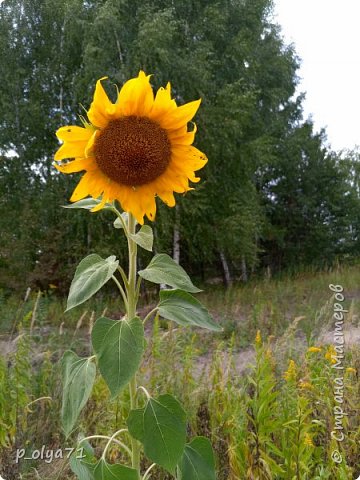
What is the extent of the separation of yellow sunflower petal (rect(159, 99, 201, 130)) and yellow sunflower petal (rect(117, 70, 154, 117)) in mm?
40

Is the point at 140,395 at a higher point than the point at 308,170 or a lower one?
lower

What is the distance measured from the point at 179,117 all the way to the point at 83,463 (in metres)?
0.71

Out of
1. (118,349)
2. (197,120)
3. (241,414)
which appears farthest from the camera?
(197,120)

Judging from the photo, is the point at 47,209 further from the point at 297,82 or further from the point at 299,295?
the point at 297,82

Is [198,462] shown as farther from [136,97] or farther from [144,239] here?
[136,97]

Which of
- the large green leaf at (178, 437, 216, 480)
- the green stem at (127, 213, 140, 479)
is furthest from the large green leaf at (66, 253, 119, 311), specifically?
the large green leaf at (178, 437, 216, 480)

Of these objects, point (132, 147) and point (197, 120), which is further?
Answer: point (197, 120)

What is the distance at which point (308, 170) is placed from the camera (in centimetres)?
1184

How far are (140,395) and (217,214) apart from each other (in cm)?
687

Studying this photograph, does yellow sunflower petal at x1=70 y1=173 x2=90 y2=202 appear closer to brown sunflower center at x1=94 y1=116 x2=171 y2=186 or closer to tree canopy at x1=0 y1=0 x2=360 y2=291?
brown sunflower center at x1=94 y1=116 x2=171 y2=186

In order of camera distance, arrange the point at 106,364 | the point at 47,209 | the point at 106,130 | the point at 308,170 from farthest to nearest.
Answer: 1. the point at 308,170
2. the point at 47,209
3. the point at 106,130
4. the point at 106,364

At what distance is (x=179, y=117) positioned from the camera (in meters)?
0.98

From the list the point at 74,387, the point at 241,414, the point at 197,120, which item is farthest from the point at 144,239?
the point at 197,120

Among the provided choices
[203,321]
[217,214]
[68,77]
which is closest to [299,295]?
[217,214]
